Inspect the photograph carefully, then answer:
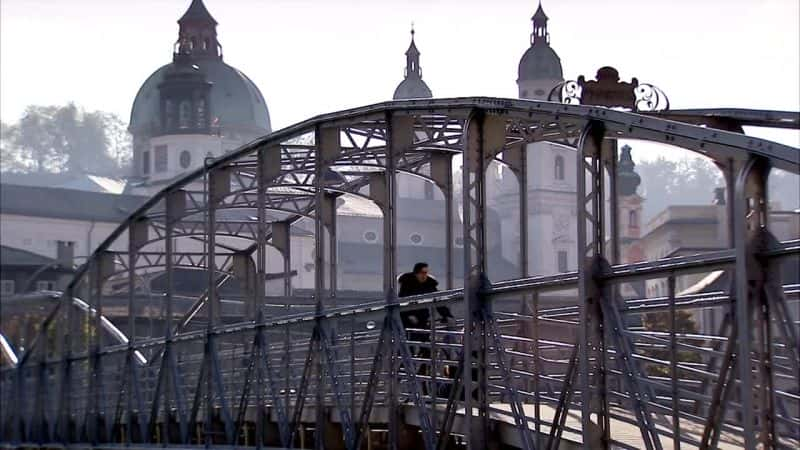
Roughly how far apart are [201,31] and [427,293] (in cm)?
12665

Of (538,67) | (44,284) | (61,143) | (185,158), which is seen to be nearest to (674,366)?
(44,284)

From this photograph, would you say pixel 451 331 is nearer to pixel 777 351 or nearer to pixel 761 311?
pixel 777 351

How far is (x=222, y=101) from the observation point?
469 ft

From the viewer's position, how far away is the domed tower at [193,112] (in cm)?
14075

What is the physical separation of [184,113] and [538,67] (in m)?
30.9

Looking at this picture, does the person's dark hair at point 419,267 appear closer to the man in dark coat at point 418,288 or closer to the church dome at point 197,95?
the man in dark coat at point 418,288

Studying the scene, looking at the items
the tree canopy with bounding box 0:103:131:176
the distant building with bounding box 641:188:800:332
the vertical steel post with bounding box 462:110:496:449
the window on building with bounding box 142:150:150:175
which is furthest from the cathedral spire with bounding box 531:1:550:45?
the vertical steel post with bounding box 462:110:496:449

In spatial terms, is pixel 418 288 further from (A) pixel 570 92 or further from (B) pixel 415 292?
(A) pixel 570 92

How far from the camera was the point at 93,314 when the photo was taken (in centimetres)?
3603

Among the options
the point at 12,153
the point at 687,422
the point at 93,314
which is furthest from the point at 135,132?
the point at 687,422

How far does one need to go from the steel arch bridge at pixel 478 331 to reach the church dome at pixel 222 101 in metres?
108

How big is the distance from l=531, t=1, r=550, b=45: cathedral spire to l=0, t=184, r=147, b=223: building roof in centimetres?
2696

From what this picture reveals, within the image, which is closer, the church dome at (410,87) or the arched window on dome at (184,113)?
the church dome at (410,87)

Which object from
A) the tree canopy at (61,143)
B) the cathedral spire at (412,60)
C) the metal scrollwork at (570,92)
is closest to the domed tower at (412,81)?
the cathedral spire at (412,60)
